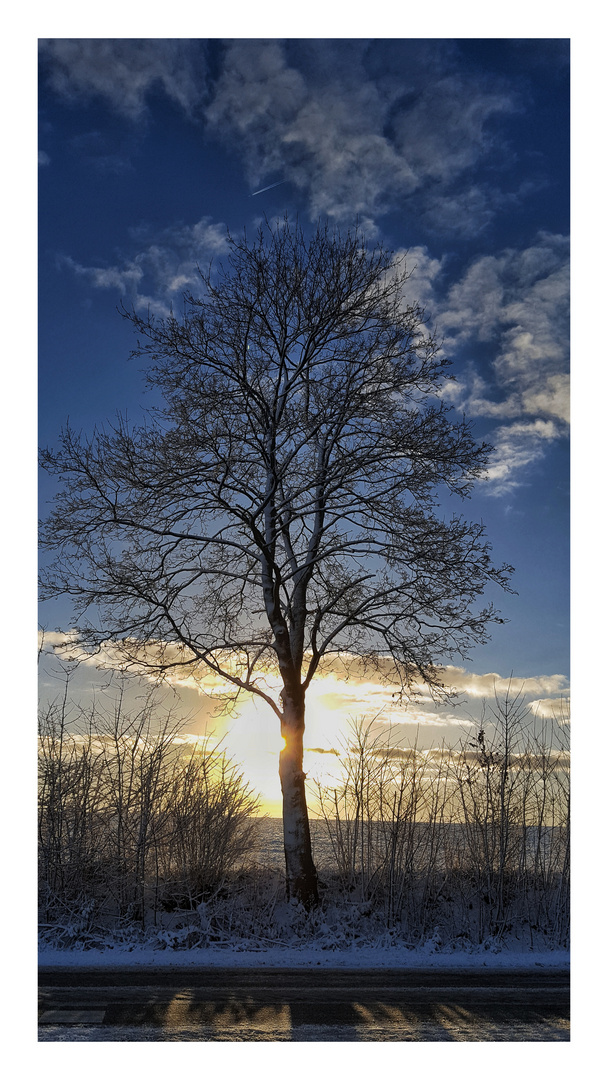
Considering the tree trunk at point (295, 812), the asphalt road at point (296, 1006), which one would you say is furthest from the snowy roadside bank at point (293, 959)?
the tree trunk at point (295, 812)

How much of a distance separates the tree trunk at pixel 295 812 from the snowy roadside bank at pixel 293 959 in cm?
101

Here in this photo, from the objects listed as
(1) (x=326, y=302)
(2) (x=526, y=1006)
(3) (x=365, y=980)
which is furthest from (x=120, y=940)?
(1) (x=326, y=302)

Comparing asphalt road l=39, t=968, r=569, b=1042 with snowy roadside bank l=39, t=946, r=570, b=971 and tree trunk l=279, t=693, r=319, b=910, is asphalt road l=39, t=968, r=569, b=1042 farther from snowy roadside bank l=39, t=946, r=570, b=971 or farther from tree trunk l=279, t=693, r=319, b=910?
tree trunk l=279, t=693, r=319, b=910

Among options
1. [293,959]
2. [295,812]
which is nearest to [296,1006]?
[293,959]

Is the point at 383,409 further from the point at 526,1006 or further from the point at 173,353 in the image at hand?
the point at 526,1006

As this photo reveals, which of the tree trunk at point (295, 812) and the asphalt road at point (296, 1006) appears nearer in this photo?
the asphalt road at point (296, 1006)

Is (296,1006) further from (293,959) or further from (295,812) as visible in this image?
(295,812)

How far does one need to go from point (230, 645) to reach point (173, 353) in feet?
12.8

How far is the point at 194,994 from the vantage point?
248 inches

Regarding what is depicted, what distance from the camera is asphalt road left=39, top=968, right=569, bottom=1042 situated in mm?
5574

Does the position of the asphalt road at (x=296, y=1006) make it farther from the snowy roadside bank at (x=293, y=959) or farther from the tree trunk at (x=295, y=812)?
the tree trunk at (x=295, y=812)

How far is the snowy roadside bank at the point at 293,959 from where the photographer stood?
7379 millimetres

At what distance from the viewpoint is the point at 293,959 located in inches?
299

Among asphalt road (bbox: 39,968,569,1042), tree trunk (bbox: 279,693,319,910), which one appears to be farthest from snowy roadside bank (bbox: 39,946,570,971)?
tree trunk (bbox: 279,693,319,910)
